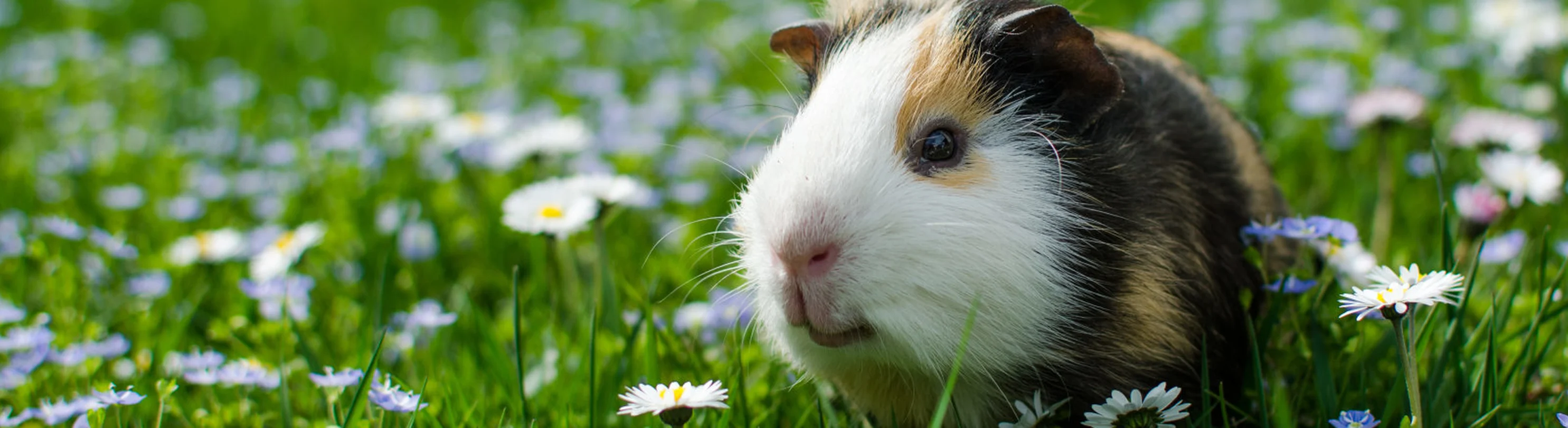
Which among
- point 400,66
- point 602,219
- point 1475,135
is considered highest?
point 1475,135

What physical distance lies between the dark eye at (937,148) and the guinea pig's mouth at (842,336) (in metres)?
0.41

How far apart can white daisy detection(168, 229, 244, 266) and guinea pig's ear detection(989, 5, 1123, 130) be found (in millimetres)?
3038

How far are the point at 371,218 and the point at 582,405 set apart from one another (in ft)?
6.91

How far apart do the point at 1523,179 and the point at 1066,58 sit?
2.15 meters

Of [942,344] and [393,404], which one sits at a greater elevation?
[942,344]

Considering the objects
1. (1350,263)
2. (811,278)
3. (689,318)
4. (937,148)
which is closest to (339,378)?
(689,318)

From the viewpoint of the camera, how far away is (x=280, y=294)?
374 centimetres

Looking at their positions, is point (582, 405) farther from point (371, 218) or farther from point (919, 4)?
point (371, 218)

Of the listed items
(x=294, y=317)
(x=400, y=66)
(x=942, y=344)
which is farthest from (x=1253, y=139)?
(x=400, y=66)

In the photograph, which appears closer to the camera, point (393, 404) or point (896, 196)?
point (896, 196)

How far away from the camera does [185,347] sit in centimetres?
389

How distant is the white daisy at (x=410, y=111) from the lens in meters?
5.67

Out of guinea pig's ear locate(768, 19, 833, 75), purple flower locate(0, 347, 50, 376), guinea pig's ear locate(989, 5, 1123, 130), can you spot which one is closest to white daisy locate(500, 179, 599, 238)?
guinea pig's ear locate(768, 19, 833, 75)

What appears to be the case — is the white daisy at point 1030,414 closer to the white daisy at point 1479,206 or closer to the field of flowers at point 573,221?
the field of flowers at point 573,221
